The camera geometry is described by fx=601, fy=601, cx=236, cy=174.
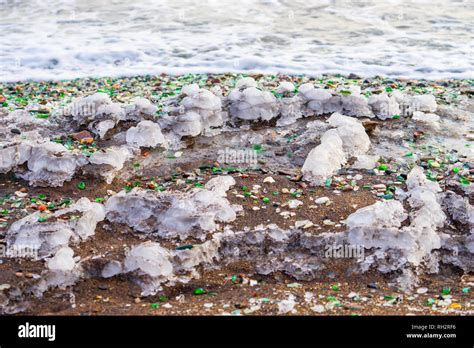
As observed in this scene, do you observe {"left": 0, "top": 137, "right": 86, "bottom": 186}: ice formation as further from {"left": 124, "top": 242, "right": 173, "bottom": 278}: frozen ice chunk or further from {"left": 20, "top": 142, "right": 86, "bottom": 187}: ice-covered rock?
{"left": 124, "top": 242, "right": 173, "bottom": 278}: frozen ice chunk

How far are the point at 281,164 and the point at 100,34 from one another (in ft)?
21.1

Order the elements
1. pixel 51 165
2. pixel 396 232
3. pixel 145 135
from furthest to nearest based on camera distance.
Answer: pixel 145 135
pixel 51 165
pixel 396 232

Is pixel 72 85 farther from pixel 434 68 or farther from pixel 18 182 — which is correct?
pixel 434 68

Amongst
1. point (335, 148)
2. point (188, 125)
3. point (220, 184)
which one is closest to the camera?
point (220, 184)

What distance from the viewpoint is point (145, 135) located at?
4.88 metres

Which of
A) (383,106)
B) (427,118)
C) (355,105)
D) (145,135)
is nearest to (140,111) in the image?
(145,135)

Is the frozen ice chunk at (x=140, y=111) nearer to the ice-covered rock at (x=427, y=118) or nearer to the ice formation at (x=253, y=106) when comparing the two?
the ice formation at (x=253, y=106)

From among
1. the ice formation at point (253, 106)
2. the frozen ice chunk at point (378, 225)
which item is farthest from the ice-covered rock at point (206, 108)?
the frozen ice chunk at point (378, 225)

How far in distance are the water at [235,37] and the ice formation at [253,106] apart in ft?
8.18

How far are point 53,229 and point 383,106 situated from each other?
3.15 m

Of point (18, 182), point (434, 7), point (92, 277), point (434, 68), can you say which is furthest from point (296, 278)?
point (434, 7)

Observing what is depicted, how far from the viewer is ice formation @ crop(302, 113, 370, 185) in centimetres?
432

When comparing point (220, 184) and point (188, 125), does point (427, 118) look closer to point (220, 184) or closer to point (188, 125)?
point (188, 125)

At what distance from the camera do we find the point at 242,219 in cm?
377
